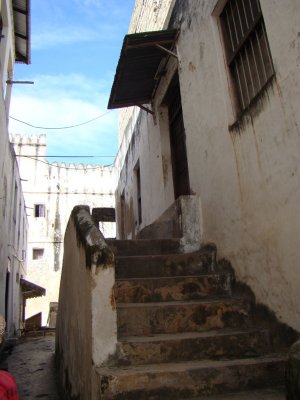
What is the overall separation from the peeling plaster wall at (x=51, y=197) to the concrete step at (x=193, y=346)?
22504mm

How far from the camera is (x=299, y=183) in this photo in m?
3.25

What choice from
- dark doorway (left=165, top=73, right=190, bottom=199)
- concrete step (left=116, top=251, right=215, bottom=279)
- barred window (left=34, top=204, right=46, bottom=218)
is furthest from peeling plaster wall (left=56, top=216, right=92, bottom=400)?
barred window (left=34, top=204, right=46, bottom=218)

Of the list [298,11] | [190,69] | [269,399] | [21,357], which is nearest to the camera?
[269,399]

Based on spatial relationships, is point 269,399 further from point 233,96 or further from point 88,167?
point 88,167

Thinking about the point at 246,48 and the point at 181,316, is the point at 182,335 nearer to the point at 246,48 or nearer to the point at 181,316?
the point at 181,316

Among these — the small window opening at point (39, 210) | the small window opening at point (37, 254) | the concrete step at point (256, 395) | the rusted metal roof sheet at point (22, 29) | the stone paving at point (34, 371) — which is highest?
the rusted metal roof sheet at point (22, 29)

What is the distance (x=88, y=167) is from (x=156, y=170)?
20131 mm

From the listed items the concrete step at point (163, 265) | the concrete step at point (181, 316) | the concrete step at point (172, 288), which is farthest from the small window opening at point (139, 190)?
the concrete step at point (181, 316)

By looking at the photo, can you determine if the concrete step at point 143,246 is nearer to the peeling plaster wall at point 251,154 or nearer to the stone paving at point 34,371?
the peeling plaster wall at point 251,154

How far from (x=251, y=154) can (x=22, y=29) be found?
29.8 feet

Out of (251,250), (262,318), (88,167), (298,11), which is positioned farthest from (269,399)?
(88,167)

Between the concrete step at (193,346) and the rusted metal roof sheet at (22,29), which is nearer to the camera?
the concrete step at (193,346)

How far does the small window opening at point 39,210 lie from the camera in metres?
26.7

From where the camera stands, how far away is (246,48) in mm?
4492
